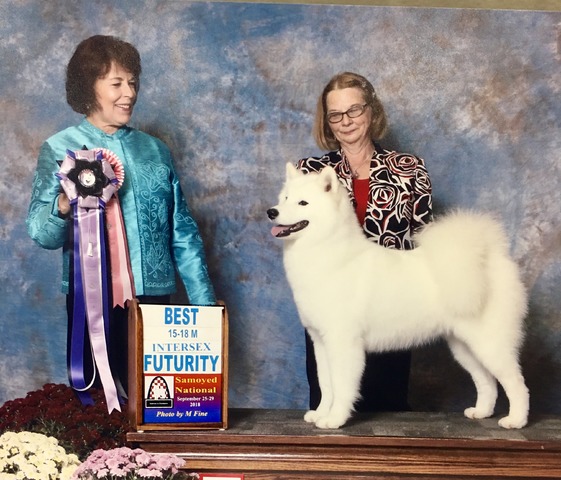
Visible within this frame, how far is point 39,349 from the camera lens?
3121mm

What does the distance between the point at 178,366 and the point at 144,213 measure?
79 centimetres

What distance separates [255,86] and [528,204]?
4.36 feet

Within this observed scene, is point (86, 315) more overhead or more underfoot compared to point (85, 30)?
more underfoot

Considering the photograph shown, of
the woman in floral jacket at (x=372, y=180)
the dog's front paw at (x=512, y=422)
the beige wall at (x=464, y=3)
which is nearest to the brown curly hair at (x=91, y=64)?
the beige wall at (x=464, y=3)

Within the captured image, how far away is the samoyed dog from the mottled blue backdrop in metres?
0.65

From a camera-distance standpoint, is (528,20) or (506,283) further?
(528,20)

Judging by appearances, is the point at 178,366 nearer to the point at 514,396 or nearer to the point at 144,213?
the point at 144,213

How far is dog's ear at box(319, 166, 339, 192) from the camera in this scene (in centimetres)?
244

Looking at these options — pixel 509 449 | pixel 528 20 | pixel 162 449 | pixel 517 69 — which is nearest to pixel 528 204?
pixel 517 69

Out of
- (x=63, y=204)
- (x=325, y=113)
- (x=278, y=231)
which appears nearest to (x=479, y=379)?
(x=278, y=231)

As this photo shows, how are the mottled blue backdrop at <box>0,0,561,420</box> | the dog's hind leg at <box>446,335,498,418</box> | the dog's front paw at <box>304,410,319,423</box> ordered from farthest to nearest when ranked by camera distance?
the mottled blue backdrop at <box>0,0,561,420</box>
the dog's hind leg at <box>446,335,498,418</box>
the dog's front paw at <box>304,410,319,423</box>

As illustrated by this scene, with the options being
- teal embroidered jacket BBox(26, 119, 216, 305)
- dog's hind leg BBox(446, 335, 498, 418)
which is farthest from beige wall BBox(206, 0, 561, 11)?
dog's hind leg BBox(446, 335, 498, 418)

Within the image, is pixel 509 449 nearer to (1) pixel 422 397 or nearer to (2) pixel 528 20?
(1) pixel 422 397

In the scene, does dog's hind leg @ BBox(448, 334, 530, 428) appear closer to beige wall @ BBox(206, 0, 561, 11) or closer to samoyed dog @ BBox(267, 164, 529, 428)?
samoyed dog @ BBox(267, 164, 529, 428)
